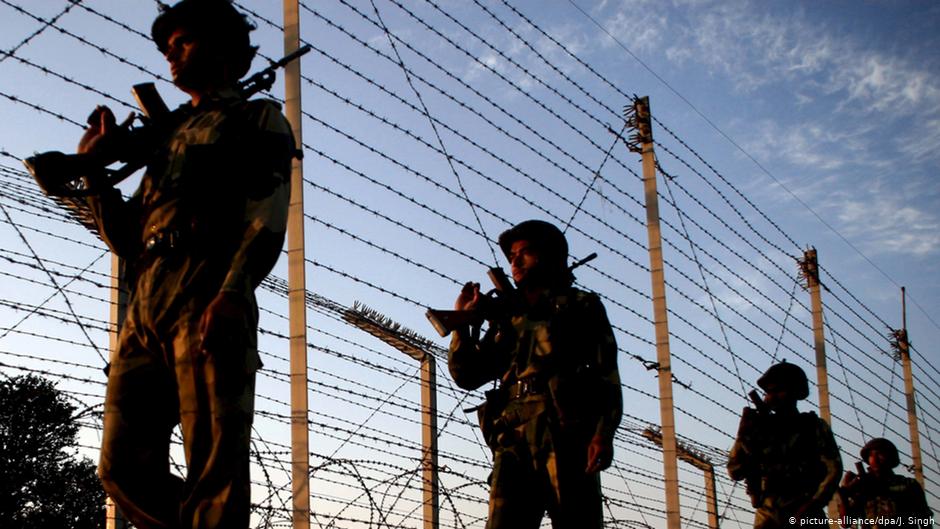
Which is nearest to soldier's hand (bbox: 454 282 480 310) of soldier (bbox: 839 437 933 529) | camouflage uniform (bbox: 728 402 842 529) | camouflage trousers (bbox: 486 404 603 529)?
camouflage trousers (bbox: 486 404 603 529)

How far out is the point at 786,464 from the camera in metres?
6.76

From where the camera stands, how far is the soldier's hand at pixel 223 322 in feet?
9.20

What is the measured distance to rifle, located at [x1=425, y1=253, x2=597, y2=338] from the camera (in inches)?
169

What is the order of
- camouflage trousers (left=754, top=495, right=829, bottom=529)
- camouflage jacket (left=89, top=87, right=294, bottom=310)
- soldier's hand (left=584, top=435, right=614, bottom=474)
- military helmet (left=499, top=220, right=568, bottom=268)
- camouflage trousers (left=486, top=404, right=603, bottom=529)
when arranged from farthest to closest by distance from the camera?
camouflage trousers (left=754, top=495, right=829, bottom=529) < military helmet (left=499, top=220, right=568, bottom=268) < camouflage trousers (left=486, top=404, right=603, bottom=529) < soldier's hand (left=584, top=435, right=614, bottom=474) < camouflage jacket (left=89, top=87, right=294, bottom=310)

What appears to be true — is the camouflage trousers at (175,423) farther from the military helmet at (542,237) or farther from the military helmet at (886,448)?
the military helmet at (886,448)

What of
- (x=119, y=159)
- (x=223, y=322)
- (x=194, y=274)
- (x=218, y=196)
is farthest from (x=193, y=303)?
(x=119, y=159)

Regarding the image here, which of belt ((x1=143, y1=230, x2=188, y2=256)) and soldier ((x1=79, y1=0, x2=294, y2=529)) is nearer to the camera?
soldier ((x1=79, y1=0, x2=294, y2=529))

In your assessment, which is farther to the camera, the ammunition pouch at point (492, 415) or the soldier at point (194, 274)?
the ammunition pouch at point (492, 415)

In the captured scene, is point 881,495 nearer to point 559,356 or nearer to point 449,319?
point 559,356

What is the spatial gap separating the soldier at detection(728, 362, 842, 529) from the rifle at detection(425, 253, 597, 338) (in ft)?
9.80

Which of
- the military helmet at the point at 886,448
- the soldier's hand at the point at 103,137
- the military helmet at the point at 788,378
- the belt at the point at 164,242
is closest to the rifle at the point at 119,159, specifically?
the soldier's hand at the point at 103,137

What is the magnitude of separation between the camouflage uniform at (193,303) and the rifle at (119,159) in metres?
0.05

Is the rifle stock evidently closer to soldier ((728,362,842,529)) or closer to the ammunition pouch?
the ammunition pouch

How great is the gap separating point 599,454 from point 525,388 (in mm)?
447
